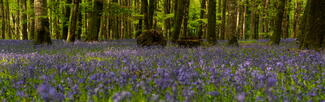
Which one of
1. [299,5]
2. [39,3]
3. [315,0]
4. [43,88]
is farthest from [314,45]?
[299,5]

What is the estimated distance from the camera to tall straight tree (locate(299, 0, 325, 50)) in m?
8.05

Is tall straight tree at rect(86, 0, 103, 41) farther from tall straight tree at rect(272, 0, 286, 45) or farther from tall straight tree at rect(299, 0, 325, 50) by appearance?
tall straight tree at rect(299, 0, 325, 50)

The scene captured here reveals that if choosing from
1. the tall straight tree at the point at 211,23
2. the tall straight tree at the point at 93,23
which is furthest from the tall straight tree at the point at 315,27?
the tall straight tree at the point at 93,23

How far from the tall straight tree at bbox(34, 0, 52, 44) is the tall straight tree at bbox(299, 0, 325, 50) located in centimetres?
1050

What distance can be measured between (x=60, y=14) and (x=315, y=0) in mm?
19098

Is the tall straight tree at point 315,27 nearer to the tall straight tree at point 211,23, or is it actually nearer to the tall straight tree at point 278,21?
the tall straight tree at point 278,21

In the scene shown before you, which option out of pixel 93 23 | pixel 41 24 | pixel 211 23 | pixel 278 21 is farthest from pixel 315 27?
pixel 93 23

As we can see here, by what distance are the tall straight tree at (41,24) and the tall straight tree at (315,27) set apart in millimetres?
10500

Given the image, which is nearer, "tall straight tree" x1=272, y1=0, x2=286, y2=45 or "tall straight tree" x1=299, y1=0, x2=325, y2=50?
"tall straight tree" x1=299, y1=0, x2=325, y2=50

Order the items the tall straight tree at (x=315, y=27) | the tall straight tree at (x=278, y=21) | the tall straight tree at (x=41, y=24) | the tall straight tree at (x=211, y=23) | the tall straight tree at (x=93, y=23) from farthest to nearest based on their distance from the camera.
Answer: the tall straight tree at (x=93, y=23) → the tall straight tree at (x=211, y=23) → the tall straight tree at (x=278, y=21) → the tall straight tree at (x=41, y=24) → the tall straight tree at (x=315, y=27)

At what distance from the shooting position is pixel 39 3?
11703mm

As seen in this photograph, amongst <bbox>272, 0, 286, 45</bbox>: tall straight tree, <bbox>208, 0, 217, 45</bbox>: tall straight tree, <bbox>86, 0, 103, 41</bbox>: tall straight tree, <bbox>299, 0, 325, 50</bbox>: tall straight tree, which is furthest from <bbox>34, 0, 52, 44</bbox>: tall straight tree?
<bbox>272, 0, 286, 45</bbox>: tall straight tree

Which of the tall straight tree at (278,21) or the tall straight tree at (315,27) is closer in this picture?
the tall straight tree at (315,27)

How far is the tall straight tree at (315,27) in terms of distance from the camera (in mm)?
8047
